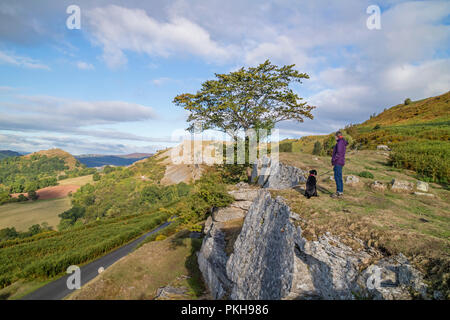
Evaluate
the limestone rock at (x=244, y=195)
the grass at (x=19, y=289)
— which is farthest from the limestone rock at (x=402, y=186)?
the grass at (x=19, y=289)

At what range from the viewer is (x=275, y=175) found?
14711mm

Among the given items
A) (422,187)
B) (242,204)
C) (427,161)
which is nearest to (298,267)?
(422,187)

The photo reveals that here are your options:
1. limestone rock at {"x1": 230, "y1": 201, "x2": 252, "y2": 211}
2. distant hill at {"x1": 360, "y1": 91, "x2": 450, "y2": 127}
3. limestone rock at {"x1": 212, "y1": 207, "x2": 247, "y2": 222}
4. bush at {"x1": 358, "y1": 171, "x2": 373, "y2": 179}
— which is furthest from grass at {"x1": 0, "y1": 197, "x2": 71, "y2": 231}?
distant hill at {"x1": 360, "y1": 91, "x2": 450, "y2": 127}

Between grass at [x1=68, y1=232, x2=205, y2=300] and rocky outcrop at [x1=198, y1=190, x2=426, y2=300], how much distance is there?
664 centimetres

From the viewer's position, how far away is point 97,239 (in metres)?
37.2

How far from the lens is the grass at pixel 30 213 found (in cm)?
6801

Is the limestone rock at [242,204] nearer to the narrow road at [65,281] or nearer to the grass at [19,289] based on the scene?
the narrow road at [65,281]

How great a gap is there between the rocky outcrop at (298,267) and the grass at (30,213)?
90.6 meters

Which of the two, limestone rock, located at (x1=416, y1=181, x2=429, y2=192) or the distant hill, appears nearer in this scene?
limestone rock, located at (x1=416, y1=181, x2=429, y2=192)

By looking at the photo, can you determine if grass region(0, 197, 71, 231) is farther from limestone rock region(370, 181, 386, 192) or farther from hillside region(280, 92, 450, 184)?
limestone rock region(370, 181, 386, 192)

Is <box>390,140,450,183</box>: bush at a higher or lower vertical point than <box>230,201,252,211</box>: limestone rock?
higher

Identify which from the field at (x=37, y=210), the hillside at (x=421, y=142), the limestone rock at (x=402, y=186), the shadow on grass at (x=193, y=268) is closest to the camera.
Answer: the limestone rock at (x=402, y=186)

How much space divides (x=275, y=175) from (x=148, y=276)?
1392 cm

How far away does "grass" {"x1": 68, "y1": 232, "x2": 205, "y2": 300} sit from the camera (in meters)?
14.8
